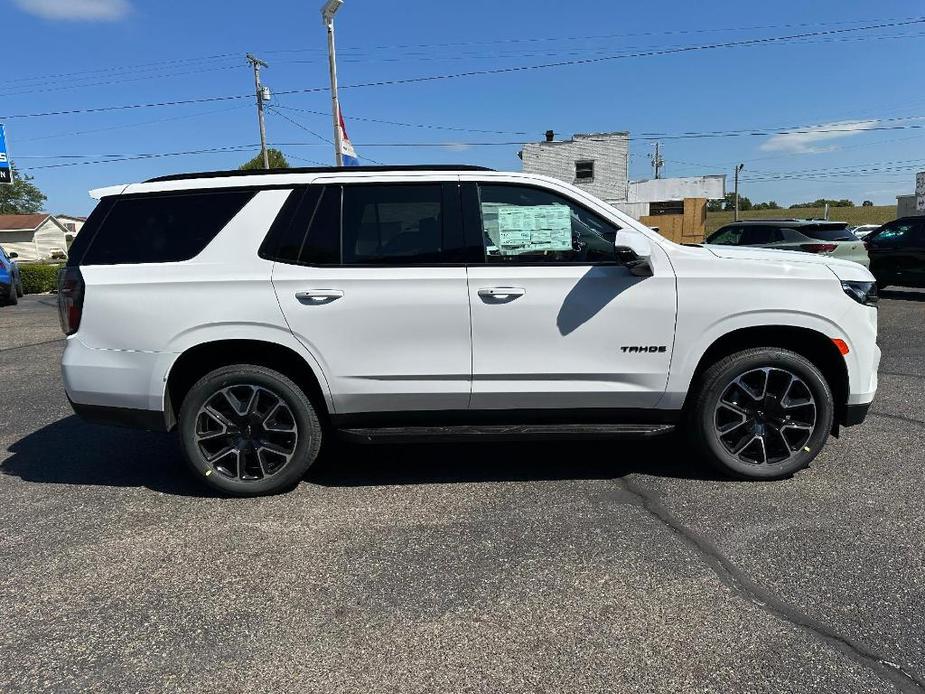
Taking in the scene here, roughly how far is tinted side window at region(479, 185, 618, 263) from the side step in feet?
3.24

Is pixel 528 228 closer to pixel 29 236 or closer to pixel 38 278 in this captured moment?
pixel 38 278

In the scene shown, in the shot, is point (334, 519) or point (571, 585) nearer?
point (571, 585)

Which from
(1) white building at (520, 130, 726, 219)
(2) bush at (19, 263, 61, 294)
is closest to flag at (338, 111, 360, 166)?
(2) bush at (19, 263, 61, 294)

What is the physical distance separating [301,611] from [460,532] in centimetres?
95

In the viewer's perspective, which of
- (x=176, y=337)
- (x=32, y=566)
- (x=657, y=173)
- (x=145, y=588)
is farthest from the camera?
(x=657, y=173)

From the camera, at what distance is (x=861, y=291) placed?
149 inches

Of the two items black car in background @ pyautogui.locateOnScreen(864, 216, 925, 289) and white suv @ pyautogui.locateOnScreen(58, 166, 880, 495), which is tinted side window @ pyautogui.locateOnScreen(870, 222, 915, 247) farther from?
white suv @ pyautogui.locateOnScreen(58, 166, 880, 495)

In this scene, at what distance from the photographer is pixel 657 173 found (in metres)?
68.2

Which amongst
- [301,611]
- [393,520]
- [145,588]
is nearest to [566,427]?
[393,520]

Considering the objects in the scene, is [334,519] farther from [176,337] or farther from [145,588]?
[176,337]

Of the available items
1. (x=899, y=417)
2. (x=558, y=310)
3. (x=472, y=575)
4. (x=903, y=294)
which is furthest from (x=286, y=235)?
(x=903, y=294)

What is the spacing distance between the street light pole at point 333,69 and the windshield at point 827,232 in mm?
9109

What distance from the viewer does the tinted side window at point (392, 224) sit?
3670 millimetres

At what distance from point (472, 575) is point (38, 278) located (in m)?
24.1
